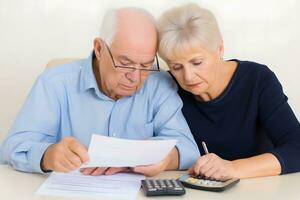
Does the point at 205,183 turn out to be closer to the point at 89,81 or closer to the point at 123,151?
the point at 123,151

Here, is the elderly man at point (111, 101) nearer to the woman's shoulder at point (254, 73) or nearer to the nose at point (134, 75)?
the nose at point (134, 75)

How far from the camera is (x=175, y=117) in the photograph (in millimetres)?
1527

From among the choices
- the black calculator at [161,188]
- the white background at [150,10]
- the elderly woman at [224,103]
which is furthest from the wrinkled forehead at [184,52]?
the white background at [150,10]

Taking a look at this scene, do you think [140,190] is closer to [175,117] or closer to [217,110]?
[175,117]

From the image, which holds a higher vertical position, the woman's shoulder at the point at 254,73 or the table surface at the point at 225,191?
the woman's shoulder at the point at 254,73

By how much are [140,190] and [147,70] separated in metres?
0.41

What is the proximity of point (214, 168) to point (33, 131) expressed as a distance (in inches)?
21.5

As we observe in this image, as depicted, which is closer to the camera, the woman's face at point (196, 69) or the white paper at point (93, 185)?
the white paper at point (93, 185)

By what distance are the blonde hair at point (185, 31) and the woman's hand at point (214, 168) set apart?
13.9 inches

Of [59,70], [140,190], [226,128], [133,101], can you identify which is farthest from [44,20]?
[140,190]

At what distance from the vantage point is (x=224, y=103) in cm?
164

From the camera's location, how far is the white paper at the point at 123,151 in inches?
44.9

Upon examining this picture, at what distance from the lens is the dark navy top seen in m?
1.60

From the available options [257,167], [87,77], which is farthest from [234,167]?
[87,77]
